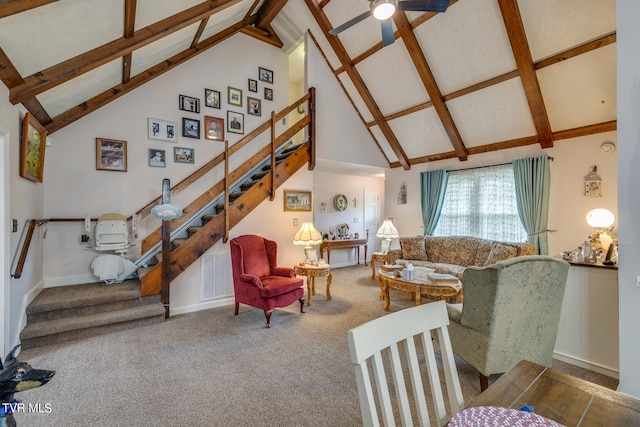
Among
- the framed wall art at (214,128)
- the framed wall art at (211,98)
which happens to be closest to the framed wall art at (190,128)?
the framed wall art at (214,128)

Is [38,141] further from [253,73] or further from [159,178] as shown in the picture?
[253,73]

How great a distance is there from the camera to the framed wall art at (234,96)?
17.1 ft

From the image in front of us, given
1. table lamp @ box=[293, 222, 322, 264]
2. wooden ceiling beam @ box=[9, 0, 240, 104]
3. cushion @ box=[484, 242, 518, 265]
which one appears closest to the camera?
wooden ceiling beam @ box=[9, 0, 240, 104]

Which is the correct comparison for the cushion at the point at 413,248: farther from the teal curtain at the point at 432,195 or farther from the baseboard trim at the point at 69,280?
the baseboard trim at the point at 69,280

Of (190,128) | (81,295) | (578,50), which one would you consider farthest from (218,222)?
(578,50)

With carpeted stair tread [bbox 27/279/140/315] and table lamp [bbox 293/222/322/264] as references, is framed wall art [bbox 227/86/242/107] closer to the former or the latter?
table lamp [bbox 293/222/322/264]

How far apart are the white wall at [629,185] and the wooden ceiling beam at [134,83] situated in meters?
5.20

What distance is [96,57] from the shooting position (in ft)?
8.72

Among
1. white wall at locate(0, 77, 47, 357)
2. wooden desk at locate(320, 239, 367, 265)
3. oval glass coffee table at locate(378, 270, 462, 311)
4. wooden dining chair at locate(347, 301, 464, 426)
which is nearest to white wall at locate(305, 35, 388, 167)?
wooden desk at locate(320, 239, 367, 265)

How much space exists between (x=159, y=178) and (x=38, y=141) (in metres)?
1.47

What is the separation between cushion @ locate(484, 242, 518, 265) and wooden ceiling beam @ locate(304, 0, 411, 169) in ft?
8.99

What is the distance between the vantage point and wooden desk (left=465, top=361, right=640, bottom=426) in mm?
875

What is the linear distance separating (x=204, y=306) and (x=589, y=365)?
4364mm

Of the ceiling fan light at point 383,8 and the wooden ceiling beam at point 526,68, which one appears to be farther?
the wooden ceiling beam at point 526,68
